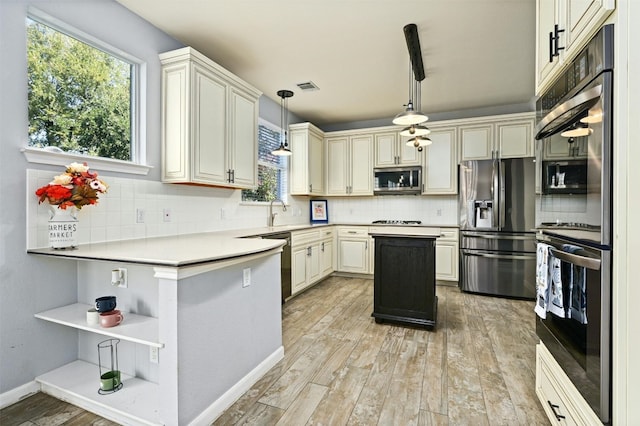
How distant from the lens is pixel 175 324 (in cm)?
153

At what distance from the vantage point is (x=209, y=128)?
2885 millimetres

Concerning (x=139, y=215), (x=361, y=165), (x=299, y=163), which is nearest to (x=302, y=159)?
(x=299, y=163)

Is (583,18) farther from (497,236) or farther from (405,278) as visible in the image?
(497,236)

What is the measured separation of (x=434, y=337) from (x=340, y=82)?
315 centimetres

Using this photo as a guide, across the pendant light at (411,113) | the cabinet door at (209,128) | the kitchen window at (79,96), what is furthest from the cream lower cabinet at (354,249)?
the kitchen window at (79,96)

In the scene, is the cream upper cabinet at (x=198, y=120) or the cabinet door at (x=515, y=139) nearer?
the cream upper cabinet at (x=198, y=120)

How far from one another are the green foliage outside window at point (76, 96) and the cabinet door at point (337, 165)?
346 cm

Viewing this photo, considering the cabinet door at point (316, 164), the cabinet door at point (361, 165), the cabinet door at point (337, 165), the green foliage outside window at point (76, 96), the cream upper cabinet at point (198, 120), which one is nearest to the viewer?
the green foliage outside window at point (76, 96)

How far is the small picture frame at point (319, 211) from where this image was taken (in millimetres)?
5691

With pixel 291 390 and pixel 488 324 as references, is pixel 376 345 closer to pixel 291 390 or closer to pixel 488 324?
pixel 291 390

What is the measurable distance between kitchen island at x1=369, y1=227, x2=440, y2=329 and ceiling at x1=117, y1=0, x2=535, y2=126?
1.90 meters

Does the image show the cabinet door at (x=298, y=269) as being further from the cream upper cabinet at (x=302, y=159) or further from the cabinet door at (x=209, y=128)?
the cabinet door at (x=209, y=128)

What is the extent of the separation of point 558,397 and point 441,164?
3845mm

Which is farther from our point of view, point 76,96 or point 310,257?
point 310,257
